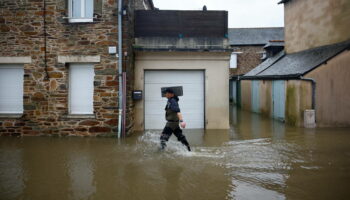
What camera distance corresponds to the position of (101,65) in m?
9.79

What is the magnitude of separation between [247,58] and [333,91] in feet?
55.4

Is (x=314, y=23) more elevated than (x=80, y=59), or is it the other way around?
(x=314, y=23)

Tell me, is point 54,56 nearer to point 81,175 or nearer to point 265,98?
point 81,175

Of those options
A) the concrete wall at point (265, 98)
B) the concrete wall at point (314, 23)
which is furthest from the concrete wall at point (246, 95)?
the concrete wall at point (314, 23)

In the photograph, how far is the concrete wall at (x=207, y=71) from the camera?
11273 millimetres

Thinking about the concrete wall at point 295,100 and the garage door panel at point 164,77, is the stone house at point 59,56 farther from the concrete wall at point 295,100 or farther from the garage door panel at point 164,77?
the concrete wall at point 295,100

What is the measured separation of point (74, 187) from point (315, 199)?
12.9 feet

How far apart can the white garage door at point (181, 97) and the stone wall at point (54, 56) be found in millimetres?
1917

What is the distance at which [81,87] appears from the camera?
1002 cm

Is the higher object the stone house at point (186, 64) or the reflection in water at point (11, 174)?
the stone house at point (186, 64)

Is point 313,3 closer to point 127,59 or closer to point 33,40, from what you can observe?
point 127,59

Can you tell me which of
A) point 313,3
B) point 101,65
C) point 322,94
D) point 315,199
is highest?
point 313,3

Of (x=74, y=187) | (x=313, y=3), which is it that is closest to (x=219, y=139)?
(x=74, y=187)

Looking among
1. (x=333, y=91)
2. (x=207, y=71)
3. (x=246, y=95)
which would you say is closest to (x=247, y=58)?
(x=246, y=95)
